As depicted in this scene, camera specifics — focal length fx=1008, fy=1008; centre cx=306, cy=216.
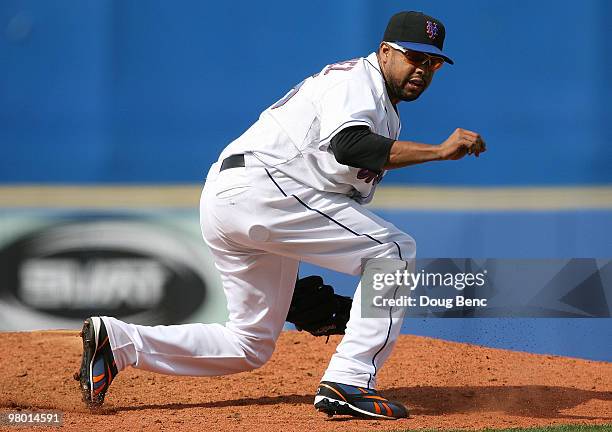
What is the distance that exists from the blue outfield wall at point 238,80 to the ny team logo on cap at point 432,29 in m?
1.68

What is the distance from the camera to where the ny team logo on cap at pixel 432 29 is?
132 inches

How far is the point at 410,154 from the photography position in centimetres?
315

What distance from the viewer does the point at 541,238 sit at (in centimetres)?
506

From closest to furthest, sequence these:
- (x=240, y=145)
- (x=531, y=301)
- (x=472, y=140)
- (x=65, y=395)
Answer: (x=472, y=140)
(x=240, y=145)
(x=65, y=395)
(x=531, y=301)

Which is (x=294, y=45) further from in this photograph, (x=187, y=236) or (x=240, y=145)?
(x=240, y=145)

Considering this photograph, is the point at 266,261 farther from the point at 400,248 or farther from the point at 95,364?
the point at 95,364

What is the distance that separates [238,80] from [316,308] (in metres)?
1.77

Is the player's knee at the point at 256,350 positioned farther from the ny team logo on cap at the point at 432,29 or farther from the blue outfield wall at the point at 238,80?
the blue outfield wall at the point at 238,80

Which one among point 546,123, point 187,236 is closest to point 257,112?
point 187,236

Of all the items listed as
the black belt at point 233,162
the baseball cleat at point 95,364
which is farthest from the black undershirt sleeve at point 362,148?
the baseball cleat at point 95,364

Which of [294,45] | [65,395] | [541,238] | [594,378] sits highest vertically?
[294,45]

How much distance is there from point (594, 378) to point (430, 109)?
5.25 ft

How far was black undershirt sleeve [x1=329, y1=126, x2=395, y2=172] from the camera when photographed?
3166 mm

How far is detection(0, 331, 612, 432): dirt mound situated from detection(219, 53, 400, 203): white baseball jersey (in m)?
0.82
